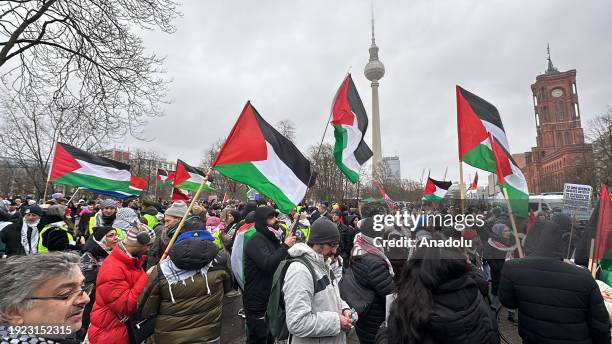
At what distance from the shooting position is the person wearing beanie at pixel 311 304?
7.52 ft

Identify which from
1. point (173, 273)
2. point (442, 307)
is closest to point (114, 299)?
point (173, 273)

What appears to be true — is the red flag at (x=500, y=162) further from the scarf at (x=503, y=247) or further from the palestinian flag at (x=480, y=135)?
the scarf at (x=503, y=247)

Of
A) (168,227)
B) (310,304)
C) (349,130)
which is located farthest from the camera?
(349,130)

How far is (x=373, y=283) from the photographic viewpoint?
282 cm

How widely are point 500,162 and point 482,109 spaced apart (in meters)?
0.96

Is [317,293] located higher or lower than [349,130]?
lower

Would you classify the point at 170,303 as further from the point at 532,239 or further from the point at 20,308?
the point at 532,239

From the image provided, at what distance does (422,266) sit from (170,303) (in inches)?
78.1

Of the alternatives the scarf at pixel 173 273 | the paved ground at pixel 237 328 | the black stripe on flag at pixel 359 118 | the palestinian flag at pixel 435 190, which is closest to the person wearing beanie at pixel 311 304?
the scarf at pixel 173 273

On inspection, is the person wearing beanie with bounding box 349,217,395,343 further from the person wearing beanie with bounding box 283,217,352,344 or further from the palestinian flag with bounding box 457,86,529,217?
the palestinian flag with bounding box 457,86,529,217

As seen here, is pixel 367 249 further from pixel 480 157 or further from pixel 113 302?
pixel 480 157

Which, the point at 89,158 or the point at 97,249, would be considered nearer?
the point at 97,249

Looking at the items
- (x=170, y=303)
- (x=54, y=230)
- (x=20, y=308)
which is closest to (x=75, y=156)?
(x=54, y=230)

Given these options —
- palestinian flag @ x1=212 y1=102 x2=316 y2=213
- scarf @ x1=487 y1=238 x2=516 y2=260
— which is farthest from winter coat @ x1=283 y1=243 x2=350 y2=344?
scarf @ x1=487 y1=238 x2=516 y2=260
